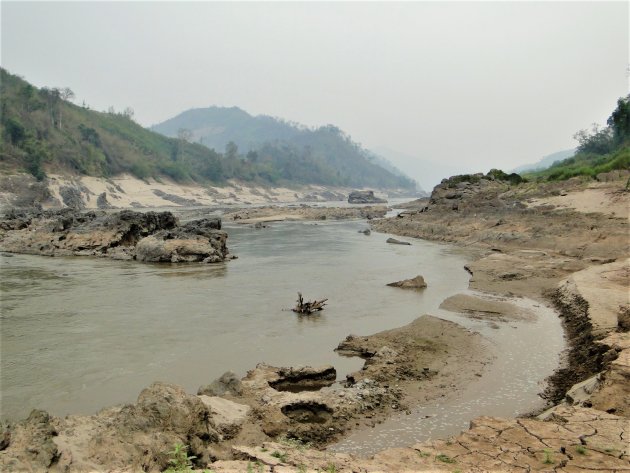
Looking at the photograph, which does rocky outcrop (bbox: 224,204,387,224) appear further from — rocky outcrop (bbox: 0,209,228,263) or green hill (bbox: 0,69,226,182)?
green hill (bbox: 0,69,226,182)

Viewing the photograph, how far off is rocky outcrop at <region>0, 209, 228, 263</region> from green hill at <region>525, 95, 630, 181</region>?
29.4 metres

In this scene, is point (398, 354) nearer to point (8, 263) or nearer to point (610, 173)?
point (8, 263)

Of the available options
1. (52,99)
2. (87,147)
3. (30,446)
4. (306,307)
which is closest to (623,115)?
(306,307)

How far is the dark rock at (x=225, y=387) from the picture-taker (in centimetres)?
777

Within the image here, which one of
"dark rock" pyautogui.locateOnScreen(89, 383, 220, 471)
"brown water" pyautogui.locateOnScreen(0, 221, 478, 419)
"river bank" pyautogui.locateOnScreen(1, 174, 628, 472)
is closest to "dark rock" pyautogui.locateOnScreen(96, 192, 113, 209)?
"brown water" pyautogui.locateOnScreen(0, 221, 478, 419)

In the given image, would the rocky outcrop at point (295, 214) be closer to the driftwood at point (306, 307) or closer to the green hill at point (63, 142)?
the green hill at point (63, 142)

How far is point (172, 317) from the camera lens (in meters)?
13.6

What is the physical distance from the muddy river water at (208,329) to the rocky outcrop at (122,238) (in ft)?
4.86

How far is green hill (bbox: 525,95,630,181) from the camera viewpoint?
3408 cm

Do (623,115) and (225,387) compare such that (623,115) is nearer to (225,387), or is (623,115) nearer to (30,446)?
(225,387)

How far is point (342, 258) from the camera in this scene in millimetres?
26781

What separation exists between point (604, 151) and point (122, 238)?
243 ft

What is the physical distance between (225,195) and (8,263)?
255 ft

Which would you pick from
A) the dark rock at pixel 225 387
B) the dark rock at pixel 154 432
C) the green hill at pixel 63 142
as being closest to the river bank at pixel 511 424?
the dark rock at pixel 154 432
